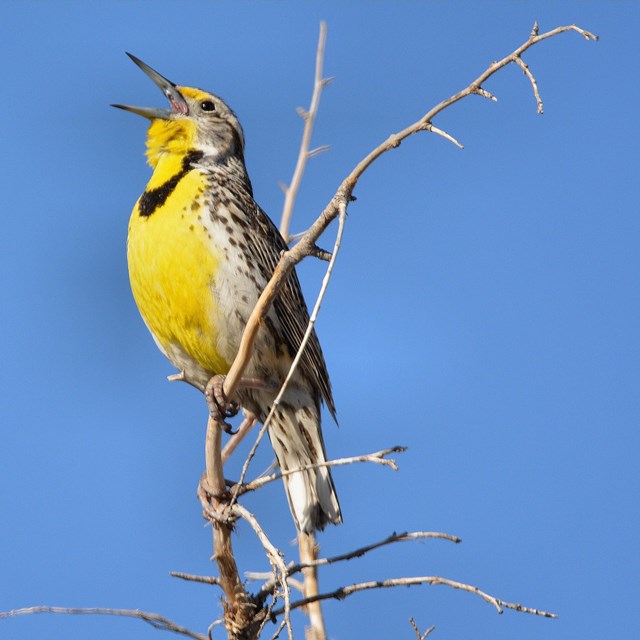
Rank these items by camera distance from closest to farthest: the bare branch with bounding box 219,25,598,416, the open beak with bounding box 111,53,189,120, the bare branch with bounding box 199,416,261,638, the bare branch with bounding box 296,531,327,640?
the bare branch with bounding box 219,25,598,416
the bare branch with bounding box 199,416,261,638
the bare branch with bounding box 296,531,327,640
the open beak with bounding box 111,53,189,120

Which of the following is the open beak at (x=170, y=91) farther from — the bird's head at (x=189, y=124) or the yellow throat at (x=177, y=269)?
the yellow throat at (x=177, y=269)

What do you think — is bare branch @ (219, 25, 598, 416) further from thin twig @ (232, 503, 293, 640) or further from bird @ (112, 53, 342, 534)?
bird @ (112, 53, 342, 534)

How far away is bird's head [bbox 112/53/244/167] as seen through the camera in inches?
155

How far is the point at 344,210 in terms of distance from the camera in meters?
2.09

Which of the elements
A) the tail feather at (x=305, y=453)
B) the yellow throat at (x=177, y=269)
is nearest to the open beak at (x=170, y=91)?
the yellow throat at (x=177, y=269)

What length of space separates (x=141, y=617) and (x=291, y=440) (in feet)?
4.88

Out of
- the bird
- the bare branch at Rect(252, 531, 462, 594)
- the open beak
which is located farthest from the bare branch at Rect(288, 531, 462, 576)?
the open beak

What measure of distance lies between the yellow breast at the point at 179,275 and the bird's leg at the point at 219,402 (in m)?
0.31

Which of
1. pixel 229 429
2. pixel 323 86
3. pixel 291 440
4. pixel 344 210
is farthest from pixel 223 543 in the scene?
pixel 323 86

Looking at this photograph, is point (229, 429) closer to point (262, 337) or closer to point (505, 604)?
point (262, 337)

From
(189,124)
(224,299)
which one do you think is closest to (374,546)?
(224,299)

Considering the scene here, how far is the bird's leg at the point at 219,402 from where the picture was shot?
2941 mm

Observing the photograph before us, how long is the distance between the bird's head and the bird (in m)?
0.02

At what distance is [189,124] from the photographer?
404cm
